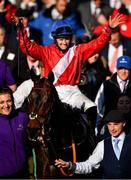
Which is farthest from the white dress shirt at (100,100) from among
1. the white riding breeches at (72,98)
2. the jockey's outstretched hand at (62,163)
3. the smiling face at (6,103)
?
the jockey's outstretched hand at (62,163)

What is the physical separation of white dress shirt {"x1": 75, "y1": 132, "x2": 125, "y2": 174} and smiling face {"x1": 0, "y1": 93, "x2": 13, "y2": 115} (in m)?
1.08

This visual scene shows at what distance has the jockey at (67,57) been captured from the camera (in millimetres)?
10703

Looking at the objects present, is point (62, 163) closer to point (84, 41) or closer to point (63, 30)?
point (63, 30)

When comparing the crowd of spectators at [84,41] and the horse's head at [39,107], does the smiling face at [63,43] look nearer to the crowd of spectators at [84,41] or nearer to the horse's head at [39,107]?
the crowd of spectators at [84,41]

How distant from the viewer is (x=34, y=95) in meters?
9.34

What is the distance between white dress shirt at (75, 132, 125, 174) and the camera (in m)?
9.38

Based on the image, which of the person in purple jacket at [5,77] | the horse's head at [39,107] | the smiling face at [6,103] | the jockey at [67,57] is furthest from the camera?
the person in purple jacket at [5,77]

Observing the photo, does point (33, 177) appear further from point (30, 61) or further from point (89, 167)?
point (30, 61)

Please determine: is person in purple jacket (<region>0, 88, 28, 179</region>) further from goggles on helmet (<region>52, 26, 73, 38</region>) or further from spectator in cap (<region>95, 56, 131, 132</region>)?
spectator in cap (<region>95, 56, 131, 132</region>)

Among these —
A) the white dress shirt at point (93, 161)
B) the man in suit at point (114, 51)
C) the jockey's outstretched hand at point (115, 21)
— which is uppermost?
the jockey's outstretched hand at point (115, 21)

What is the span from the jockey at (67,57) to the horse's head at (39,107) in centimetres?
122

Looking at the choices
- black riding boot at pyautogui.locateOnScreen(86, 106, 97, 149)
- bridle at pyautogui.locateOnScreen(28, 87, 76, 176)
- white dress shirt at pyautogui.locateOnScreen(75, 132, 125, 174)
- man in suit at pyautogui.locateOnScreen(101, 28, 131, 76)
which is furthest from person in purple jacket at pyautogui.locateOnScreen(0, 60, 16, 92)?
man in suit at pyautogui.locateOnScreen(101, 28, 131, 76)

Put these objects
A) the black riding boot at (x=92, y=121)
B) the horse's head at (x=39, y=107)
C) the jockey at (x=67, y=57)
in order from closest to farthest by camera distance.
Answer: the horse's head at (x=39, y=107), the black riding boot at (x=92, y=121), the jockey at (x=67, y=57)

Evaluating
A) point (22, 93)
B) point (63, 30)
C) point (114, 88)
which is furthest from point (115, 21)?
point (114, 88)
